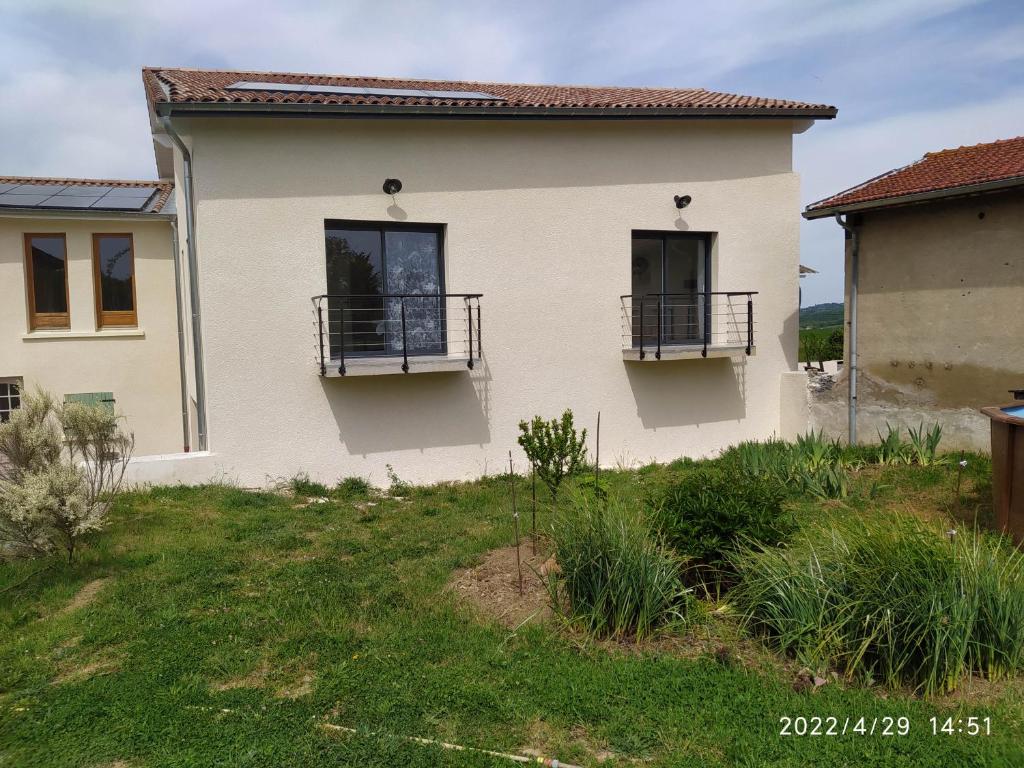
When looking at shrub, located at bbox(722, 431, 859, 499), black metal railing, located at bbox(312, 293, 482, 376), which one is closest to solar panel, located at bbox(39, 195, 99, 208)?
black metal railing, located at bbox(312, 293, 482, 376)

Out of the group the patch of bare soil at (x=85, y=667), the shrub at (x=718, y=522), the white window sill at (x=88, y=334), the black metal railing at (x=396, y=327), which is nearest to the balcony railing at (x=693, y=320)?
the black metal railing at (x=396, y=327)

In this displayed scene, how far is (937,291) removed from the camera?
989cm

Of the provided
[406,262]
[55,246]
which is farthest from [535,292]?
[55,246]

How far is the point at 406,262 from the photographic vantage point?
31.3ft

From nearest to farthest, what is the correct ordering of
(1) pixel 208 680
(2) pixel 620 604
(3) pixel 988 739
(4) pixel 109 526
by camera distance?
(3) pixel 988 739 < (1) pixel 208 680 < (2) pixel 620 604 < (4) pixel 109 526

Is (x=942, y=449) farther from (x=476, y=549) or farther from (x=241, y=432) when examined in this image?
(x=241, y=432)

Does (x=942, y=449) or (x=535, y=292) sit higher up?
(x=535, y=292)

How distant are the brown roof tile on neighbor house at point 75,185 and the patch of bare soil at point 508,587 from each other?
9.81 meters

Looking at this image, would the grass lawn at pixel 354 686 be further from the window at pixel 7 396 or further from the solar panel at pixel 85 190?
the solar panel at pixel 85 190

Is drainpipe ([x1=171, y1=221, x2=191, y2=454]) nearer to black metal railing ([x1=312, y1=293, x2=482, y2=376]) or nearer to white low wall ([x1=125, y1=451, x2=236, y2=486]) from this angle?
white low wall ([x1=125, y1=451, x2=236, y2=486])

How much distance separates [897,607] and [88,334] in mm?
12725

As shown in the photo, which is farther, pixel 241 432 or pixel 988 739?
pixel 241 432

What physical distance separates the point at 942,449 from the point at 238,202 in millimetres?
10105

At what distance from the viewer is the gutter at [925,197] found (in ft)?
28.9
